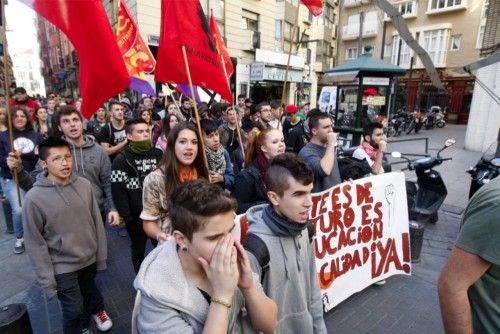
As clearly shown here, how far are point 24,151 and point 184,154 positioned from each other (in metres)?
3.11

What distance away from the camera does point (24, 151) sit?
4.30 m

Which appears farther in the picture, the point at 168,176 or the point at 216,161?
the point at 216,161

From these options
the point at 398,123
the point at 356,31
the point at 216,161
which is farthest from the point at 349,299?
the point at 356,31

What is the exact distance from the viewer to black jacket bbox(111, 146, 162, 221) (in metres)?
2.98

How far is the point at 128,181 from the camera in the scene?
3012 mm

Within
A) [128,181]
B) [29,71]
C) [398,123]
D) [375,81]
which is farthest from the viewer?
[29,71]

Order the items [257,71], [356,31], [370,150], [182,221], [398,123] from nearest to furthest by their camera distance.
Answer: [182,221] → [370,150] → [398,123] → [257,71] → [356,31]

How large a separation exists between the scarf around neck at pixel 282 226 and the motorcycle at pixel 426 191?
394cm

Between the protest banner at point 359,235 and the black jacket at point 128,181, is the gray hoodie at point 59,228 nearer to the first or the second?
the black jacket at point 128,181

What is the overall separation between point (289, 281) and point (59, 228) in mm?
1842

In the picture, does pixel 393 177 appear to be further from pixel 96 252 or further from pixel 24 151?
pixel 24 151

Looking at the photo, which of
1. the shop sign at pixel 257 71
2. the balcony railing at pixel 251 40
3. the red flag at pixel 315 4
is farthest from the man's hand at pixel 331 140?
the balcony railing at pixel 251 40

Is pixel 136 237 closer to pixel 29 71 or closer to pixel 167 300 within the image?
pixel 167 300

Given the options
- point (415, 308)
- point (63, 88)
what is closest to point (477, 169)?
point (415, 308)
